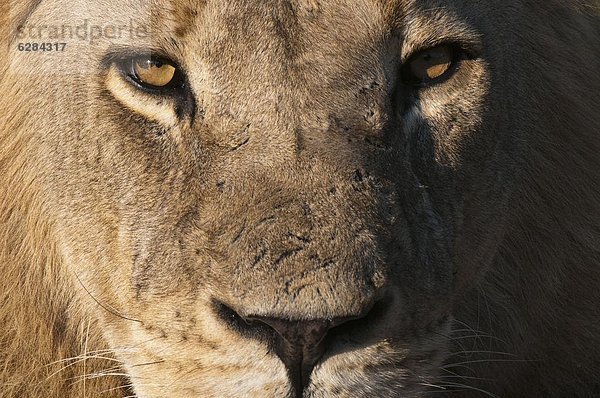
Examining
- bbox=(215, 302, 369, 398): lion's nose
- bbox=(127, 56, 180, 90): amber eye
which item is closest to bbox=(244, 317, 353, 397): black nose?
bbox=(215, 302, 369, 398): lion's nose

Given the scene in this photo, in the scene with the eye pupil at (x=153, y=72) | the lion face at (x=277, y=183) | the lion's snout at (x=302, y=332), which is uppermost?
the eye pupil at (x=153, y=72)

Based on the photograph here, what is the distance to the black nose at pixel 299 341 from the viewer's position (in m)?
2.83

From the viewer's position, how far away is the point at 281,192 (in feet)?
9.98

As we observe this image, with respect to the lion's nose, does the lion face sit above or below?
above

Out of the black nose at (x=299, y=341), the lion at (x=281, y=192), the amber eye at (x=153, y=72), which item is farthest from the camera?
the amber eye at (x=153, y=72)

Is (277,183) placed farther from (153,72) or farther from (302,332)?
(153,72)

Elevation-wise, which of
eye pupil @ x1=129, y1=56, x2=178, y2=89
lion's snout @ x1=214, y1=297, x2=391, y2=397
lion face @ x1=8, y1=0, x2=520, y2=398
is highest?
eye pupil @ x1=129, y1=56, x2=178, y2=89

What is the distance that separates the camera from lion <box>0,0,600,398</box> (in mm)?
2953

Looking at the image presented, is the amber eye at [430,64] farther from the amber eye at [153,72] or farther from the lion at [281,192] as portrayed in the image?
the amber eye at [153,72]

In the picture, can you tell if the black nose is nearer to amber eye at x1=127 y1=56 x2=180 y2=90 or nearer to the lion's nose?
the lion's nose

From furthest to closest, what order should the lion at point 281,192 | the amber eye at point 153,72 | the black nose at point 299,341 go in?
1. the amber eye at point 153,72
2. the lion at point 281,192
3. the black nose at point 299,341

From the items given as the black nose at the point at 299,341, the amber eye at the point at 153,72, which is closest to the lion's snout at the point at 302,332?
the black nose at the point at 299,341

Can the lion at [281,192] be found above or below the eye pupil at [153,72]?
below

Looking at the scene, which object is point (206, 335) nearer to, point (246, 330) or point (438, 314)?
point (246, 330)
